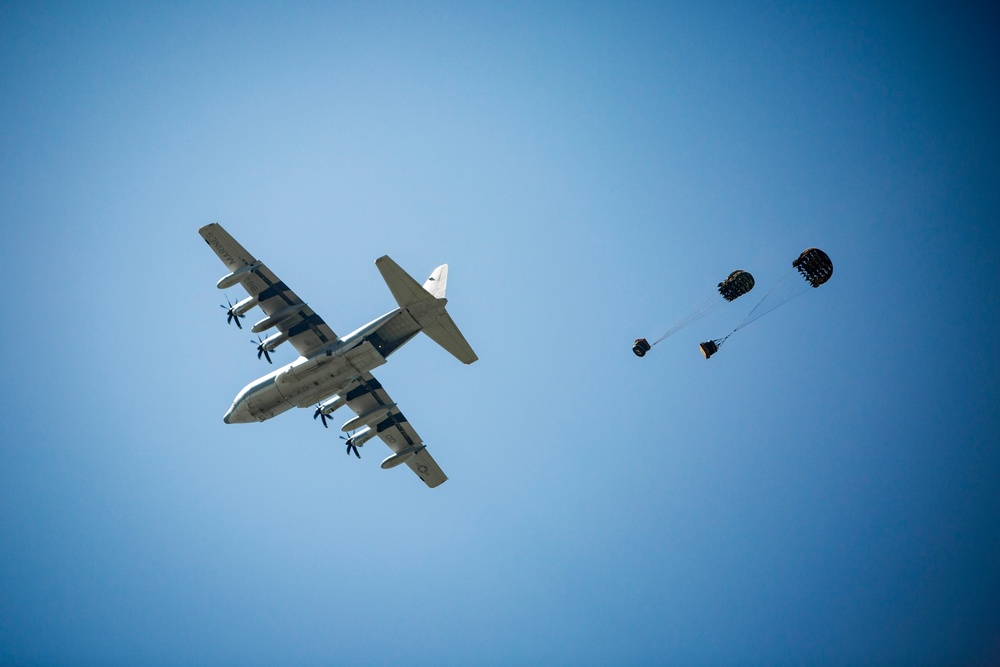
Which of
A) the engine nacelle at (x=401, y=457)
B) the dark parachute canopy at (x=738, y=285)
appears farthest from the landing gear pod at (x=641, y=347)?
the engine nacelle at (x=401, y=457)

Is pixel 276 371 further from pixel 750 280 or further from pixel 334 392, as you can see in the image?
pixel 750 280

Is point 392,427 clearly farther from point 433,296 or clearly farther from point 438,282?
point 433,296

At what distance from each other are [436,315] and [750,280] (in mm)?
14456

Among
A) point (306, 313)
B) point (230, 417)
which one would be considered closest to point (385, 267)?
point (306, 313)

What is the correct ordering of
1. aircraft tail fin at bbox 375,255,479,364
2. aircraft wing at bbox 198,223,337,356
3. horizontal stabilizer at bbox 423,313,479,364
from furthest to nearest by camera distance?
horizontal stabilizer at bbox 423,313,479,364
aircraft wing at bbox 198,223,337,356
aircraft tail fin at bbox 375,255,479,364

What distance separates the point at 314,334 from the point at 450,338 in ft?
20.5

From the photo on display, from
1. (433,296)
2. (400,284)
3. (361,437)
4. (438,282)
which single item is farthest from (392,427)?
(400,284)

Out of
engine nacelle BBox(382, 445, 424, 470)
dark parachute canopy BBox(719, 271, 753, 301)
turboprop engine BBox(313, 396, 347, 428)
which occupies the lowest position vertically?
dark parachute canopy BBox(719, 271, 753, 301)

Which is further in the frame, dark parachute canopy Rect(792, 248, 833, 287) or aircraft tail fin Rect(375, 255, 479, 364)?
dark parachute canopy Rect(792, 248, 833, 287)

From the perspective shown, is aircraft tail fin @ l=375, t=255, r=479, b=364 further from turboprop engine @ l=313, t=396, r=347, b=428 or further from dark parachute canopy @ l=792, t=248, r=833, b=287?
dark parachute canopy @ l=792, t=248, r=833, b=287

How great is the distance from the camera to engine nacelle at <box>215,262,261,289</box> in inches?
1123

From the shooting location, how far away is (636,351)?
106ft

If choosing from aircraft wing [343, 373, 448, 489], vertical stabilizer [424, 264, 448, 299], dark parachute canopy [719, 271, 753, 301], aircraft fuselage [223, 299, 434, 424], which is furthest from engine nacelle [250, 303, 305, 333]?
dark parachute canopy [719, 271, 753, 301]

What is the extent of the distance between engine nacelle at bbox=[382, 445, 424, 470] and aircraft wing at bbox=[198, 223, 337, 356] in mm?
8093
